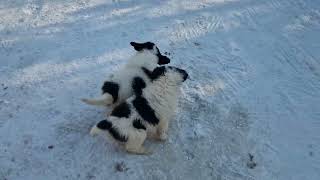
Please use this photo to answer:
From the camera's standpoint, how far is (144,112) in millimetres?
5613

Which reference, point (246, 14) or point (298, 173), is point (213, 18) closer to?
point (246, 14)

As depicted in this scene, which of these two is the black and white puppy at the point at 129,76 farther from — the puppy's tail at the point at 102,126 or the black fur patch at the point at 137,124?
the black fur patch at the point at 137,124

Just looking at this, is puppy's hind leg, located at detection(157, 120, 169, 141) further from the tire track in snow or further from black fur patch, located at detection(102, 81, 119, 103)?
the tire track in snow

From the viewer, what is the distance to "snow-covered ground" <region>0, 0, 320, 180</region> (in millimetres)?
5848

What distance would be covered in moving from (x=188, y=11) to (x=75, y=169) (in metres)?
4.41

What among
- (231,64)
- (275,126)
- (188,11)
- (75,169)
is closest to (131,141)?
(75,169)

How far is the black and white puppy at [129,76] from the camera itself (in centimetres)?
581

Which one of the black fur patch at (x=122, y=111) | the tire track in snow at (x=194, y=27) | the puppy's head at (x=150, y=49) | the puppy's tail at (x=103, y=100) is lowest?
the tire track in snow at (x=194, y=27)

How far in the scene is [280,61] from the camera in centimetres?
765

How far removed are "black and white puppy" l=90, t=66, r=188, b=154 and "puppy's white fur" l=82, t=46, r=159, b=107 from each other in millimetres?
102

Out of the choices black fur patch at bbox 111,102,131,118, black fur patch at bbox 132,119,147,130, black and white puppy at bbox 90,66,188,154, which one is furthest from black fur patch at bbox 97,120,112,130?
black fur patch at bbox 132,119,147,130

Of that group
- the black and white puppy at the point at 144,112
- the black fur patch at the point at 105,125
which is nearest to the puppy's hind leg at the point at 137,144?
the black and white puppy at the point at 144,112

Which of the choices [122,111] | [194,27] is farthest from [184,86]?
[122,111]

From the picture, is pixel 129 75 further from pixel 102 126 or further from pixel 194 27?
pixel 194 27
